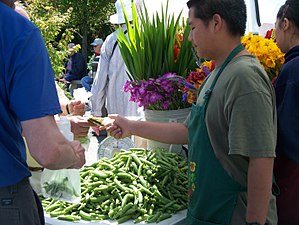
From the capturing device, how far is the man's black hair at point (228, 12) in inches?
66.5

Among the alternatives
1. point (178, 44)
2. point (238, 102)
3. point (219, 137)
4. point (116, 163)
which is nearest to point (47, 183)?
point (116, 163)

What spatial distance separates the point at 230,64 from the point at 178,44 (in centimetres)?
110

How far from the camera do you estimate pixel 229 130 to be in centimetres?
163

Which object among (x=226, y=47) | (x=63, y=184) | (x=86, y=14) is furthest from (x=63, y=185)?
(x=86, y=14)

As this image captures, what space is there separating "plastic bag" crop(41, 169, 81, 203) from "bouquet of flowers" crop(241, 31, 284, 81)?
3.51ft

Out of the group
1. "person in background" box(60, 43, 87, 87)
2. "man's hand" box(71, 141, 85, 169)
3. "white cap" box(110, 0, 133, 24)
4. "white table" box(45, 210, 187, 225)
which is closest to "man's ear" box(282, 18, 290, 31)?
"white table" box(45, 210, 187, 225)

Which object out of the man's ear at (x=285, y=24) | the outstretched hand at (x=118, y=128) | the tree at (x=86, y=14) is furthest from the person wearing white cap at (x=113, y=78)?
the tree at (x=86, y=14)

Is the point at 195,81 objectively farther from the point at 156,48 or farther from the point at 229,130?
the point at 229,130

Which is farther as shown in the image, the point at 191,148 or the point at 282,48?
the point at 282,48

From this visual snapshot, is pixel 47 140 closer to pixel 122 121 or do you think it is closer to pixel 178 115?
pixel 122 121

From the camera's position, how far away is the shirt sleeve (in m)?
1.36

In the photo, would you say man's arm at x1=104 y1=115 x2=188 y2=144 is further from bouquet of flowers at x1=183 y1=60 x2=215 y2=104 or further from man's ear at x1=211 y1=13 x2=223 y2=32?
man's ear at x1=211 y1=13 x2=223 y2=32

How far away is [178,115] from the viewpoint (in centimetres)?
264

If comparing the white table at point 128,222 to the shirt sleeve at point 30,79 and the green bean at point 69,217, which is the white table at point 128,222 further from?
the shirt sleeve at point 30,79
